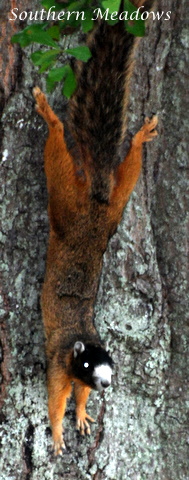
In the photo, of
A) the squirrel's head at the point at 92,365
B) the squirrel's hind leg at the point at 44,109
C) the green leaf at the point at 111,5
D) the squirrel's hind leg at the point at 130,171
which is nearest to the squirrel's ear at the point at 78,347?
the squirrel's head at the point at 92,365

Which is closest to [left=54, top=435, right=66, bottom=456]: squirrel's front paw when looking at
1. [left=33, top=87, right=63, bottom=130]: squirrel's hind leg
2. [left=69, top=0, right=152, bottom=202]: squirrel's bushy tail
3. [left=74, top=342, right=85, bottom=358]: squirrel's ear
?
[left=74, top=342, right=85, bottom=358]: squirrel's ear

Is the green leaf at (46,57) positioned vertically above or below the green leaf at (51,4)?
below

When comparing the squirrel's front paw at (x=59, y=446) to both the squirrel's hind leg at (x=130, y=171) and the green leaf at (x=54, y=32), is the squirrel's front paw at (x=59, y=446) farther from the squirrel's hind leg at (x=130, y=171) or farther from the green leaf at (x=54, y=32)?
the green leaf at (x=54, y=32)

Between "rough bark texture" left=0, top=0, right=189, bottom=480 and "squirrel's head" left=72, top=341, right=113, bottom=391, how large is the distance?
→ 0.30ft

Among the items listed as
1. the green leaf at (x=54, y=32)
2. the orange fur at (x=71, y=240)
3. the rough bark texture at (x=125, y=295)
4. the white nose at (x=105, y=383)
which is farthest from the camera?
the orange fur at (x=71, y=240)

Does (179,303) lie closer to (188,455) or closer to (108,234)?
(108,234)

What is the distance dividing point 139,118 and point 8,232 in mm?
752

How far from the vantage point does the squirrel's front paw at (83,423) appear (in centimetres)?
232

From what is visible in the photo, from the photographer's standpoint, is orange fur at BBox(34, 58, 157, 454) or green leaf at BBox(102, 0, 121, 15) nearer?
green leaf at BBox(102, 0, 121, 15)

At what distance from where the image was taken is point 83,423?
7.60 feet

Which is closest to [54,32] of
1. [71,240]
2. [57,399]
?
[71,240]

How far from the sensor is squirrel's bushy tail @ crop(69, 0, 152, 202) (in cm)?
247

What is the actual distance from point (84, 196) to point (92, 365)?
689mm

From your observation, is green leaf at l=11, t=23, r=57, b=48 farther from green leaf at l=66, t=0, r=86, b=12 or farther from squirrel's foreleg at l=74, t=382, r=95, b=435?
squirrel's foreleg at l=74, t=382, r=95, b=435
